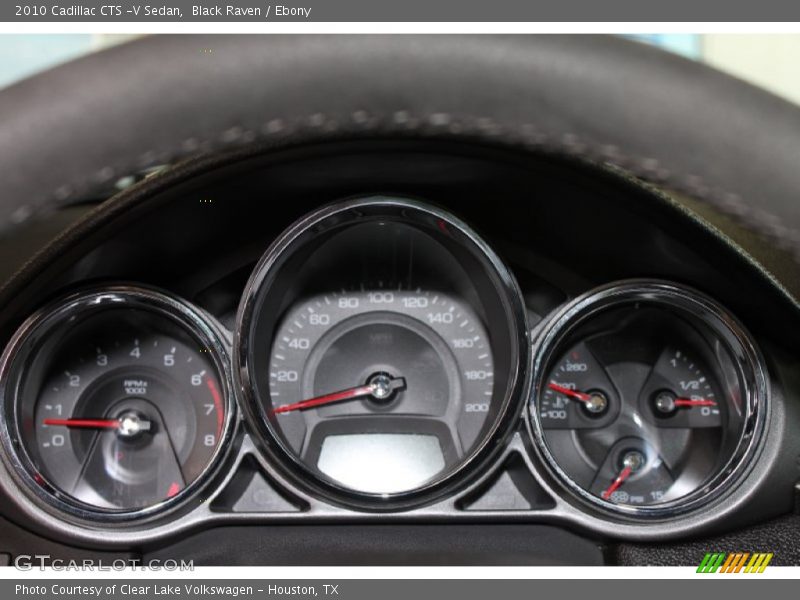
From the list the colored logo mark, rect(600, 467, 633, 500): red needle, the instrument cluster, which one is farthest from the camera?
rect(600, 467, 633, 500): red needle

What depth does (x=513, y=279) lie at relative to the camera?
210 centimetres

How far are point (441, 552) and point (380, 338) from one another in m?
0.55

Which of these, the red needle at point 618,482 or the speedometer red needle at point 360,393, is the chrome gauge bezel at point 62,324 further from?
the red needle at point 618,482

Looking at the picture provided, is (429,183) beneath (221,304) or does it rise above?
above

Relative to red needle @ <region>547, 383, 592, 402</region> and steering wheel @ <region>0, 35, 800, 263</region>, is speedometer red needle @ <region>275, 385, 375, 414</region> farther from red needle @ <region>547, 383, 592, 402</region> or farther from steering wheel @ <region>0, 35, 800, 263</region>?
steering wheel @ <region>0, 35, 800, 263</region>

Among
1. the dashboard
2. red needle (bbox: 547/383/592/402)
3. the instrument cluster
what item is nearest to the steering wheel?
the dashboard

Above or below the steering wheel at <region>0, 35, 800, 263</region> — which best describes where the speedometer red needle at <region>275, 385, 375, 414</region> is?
below

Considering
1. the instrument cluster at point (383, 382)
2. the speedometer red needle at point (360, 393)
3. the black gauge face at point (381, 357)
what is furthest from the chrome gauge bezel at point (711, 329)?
the speedometer red needle at point (360, 393)

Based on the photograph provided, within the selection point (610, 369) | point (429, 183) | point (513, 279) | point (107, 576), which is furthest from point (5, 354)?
point (610, 369)

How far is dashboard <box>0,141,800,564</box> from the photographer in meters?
2.01

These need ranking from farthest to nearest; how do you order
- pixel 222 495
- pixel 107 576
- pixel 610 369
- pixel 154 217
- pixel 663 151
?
pixel 610 369 → pixel 222 495 → pixel 154 217 → pixel 107 576 → pixel 663 151

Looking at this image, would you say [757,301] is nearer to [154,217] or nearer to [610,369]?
[610,369]

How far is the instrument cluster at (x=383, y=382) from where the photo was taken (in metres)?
2.14

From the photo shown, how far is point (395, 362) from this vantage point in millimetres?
2316
